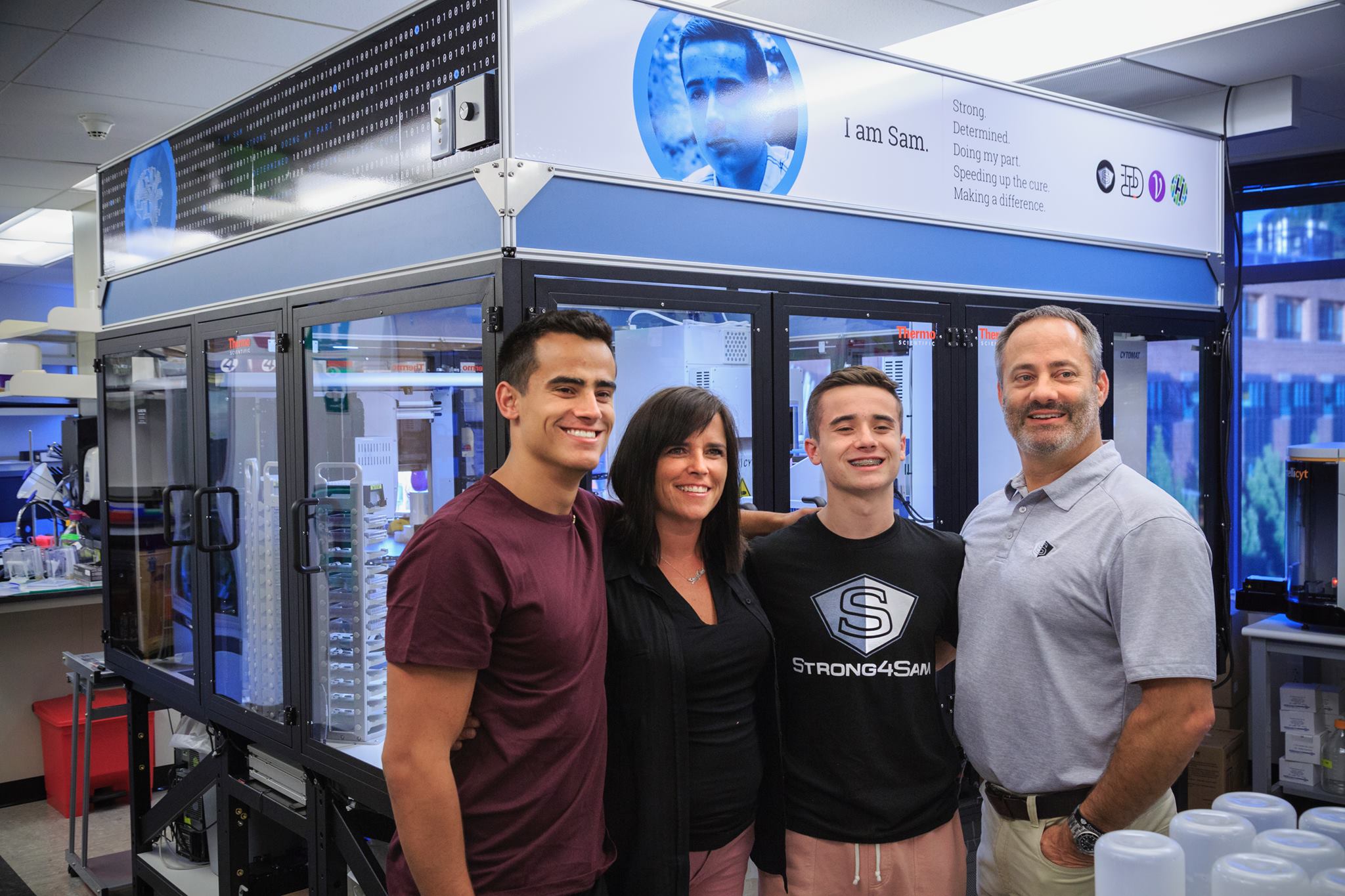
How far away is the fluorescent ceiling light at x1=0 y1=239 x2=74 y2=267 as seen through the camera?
8.90m

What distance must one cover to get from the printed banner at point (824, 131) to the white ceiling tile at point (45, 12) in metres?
2.39

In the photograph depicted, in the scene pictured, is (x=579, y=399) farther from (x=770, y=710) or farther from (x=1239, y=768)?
(x=1239, y=768)

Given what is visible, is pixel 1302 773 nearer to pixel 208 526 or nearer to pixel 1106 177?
pixel 1106 177

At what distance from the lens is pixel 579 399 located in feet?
5.88

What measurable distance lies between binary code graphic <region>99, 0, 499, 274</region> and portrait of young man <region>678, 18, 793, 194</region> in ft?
1.79

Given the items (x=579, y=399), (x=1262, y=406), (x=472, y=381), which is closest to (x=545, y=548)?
(x=579, y=399)

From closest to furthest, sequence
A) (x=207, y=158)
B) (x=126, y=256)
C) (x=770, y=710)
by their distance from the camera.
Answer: (x=770, y=710)
(x=207, y=158)
(x=126, y=256)

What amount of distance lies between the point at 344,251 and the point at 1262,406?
4.56 metres

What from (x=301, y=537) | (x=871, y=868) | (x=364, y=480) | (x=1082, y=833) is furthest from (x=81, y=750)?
(x=1082, y=833)

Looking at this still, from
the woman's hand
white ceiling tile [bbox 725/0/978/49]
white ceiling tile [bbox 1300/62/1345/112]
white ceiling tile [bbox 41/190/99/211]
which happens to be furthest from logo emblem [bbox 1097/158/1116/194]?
white ceiling tile [bbox 41/190/99/211]

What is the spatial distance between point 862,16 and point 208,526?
2.86 m

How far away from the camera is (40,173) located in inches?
250

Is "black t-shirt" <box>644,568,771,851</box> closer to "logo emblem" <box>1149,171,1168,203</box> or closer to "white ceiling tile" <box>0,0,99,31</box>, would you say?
"logo emblem" <box>1149,171,1168,203</box>

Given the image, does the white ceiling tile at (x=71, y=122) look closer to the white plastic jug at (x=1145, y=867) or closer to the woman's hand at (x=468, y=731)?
the woman's hand at (x=468, y=731)
